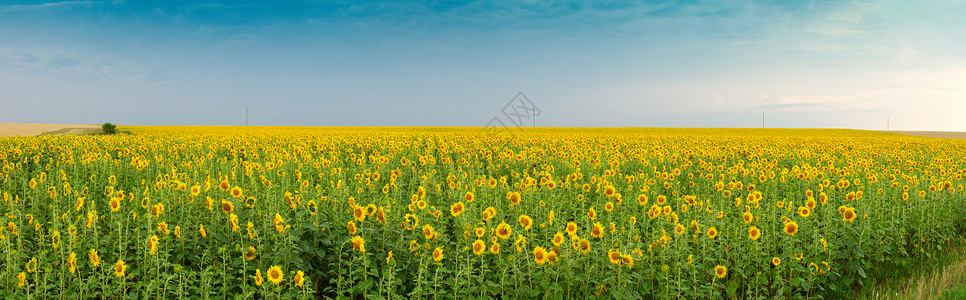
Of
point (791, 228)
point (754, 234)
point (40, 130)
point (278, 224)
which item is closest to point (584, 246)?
point (754, 234)

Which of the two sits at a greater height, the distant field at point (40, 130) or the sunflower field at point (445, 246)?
the distant field at point (40, 130)

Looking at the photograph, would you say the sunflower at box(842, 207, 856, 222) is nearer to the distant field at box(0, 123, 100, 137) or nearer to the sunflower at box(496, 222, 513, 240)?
the sunflower at box(496, 222, 513, 240)

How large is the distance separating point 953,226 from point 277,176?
1179cm

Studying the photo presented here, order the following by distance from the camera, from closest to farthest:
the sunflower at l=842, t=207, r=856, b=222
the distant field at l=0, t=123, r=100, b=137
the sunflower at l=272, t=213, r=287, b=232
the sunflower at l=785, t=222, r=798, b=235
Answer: the sunflower at l=272, t=213, r=287, b=232 → the sunflower at l=785, t=222, r=798, b=235 → the sunflower at l=842, t=207, r=856, b=222 → the distant field at l=0, t=123, r=100, b=137

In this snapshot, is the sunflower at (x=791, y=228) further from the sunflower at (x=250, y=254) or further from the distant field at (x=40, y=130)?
the distant field at (x=40, y=130)

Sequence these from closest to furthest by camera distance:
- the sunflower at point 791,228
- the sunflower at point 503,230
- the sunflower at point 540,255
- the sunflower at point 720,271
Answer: the sunflower at point 540,255 < the sunflower at point 503,230 < the sunflower at point 720,271 < the sunflower at point 791,228

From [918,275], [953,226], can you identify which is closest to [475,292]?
[918,275]

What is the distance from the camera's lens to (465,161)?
42.6 ft

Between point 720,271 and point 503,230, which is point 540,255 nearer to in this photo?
point 503,230

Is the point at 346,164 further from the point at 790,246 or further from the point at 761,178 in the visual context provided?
the point at 790,246

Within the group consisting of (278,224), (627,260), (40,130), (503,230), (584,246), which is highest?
(40,130)

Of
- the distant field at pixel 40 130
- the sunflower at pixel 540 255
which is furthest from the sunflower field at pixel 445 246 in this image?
the distant field at pixel 40 130

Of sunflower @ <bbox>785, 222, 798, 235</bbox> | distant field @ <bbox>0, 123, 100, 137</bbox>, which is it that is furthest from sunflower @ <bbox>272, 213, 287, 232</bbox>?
distant field @ <bbox>0, 123, 100, 137</bbox>

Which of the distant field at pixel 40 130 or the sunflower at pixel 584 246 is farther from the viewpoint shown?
the distant field at pixel 40 130
